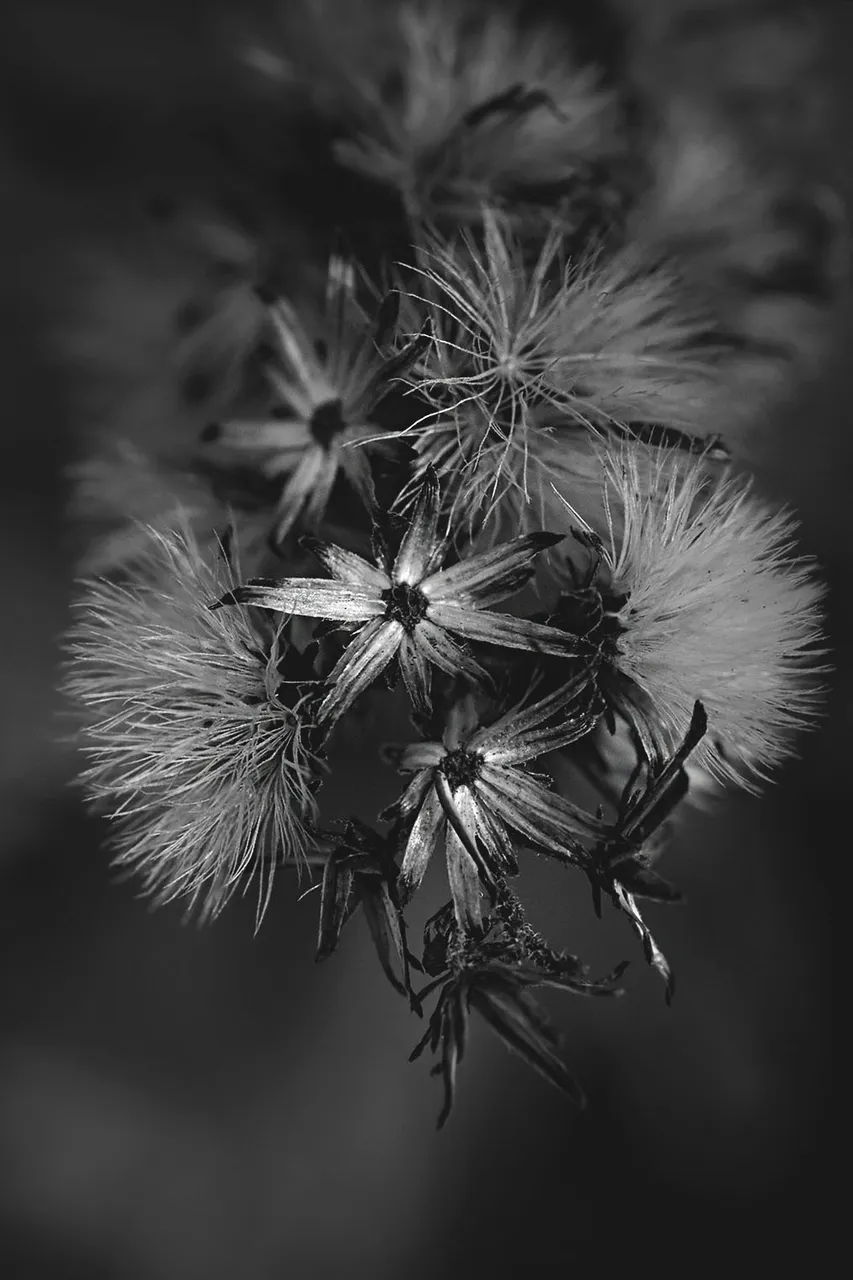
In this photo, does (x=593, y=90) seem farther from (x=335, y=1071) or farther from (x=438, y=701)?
(x=335, y=1071)

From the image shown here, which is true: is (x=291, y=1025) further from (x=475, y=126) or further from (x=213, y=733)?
(x=475, y=126)

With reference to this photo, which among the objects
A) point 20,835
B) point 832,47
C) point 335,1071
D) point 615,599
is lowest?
point 335,1071

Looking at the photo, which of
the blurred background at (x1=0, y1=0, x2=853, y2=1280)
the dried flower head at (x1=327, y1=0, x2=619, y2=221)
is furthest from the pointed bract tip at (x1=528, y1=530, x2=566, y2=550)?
the blurred background at (x1=0, y1=0, x2=853, y2=1280)

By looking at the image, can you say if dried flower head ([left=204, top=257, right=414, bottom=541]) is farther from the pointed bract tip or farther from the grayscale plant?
the pointed bract tip

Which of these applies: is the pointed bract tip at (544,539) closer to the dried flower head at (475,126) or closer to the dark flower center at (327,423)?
the dark flower center at (327,423)

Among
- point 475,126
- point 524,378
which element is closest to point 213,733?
point 524,378

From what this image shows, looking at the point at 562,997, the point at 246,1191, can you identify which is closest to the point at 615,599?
the point at 562,997
